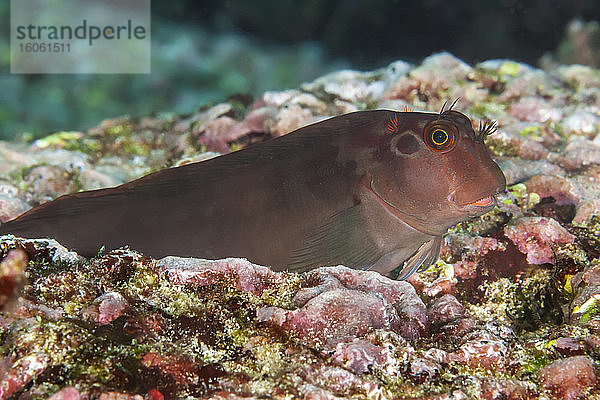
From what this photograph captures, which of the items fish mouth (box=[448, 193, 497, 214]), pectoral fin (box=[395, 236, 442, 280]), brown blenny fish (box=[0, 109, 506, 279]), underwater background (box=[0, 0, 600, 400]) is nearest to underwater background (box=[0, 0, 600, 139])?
underwater background (box=[0, 0, 600, 400])

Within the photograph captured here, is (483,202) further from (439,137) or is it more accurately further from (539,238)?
(539,238)

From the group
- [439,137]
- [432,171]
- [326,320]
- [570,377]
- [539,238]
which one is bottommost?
[570,377]

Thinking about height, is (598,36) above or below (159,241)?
above

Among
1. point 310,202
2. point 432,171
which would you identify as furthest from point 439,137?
point 310,202

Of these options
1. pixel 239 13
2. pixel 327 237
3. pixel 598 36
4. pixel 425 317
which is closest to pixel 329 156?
pixel 327 237

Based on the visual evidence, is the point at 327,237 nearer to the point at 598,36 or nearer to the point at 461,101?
the point at 461,101

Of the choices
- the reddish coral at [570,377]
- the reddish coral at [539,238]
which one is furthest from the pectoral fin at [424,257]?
the reddish coral at [570,377]
